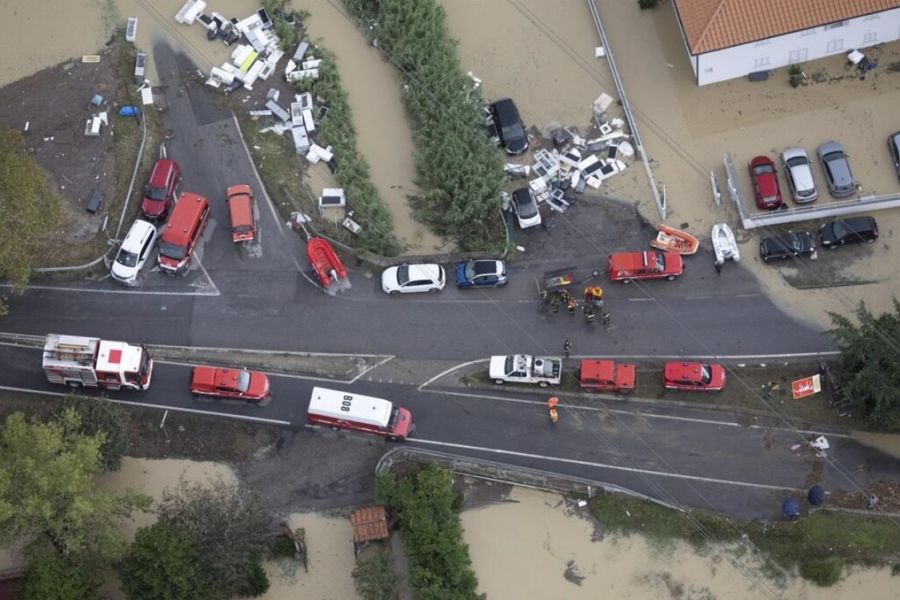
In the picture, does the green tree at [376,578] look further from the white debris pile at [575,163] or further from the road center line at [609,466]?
the white debris pile at [575,163]

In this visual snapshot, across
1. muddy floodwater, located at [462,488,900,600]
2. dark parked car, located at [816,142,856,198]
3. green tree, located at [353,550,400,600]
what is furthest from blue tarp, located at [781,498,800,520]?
green tree, located at [353,550,400,600]

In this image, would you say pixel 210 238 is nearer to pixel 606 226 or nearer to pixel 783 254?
pixel 606 226

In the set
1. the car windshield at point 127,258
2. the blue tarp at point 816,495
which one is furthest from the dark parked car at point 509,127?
the blue tarp at point 816,495

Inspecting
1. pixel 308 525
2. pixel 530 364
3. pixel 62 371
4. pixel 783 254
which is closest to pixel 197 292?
pixel 62 371

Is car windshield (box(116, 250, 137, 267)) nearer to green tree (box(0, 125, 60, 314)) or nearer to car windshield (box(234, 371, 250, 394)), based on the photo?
green tree (box(0, 125, 60, 314))

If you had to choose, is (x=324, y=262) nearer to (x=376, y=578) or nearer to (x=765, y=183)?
(x=376, y=578)
